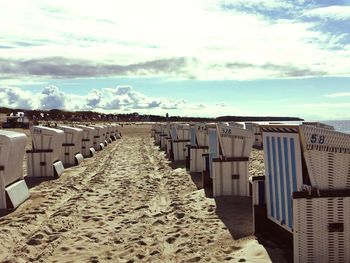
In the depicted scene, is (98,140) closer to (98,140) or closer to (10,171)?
(98,140)

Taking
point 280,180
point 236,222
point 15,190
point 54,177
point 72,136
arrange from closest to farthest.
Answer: point 280,180, point 236,222, point 15,190, point 54,177, point 72,136

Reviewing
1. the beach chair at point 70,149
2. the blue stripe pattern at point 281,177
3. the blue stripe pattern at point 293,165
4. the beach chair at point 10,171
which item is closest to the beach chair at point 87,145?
the beach chair at point 70,149

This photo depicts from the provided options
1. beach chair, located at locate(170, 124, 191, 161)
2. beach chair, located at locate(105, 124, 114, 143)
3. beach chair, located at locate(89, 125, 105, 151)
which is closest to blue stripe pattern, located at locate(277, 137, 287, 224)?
beach chair, located at locate(170, 124, 191, 161)

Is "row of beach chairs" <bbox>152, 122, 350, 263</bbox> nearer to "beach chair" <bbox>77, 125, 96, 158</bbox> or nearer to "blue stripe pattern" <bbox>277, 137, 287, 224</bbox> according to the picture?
"blue stripe pattern" <bbox>277, 137, 287, 224</bbox>

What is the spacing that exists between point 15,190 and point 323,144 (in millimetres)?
7220

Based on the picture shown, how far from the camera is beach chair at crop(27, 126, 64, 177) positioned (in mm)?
14203

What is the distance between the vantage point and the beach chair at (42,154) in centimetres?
1420

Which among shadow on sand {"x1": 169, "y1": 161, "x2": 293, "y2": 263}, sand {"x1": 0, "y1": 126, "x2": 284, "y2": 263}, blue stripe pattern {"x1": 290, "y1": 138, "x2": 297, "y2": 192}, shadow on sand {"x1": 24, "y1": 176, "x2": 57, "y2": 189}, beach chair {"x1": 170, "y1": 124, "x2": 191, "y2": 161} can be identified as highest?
blue stripe pattern {"x1": 290, "y1": 138, "x2": 297, "y2": 192}

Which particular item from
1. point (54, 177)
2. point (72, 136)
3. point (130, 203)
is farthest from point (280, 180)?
point (72, 136)

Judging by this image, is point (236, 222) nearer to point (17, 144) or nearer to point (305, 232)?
point (305, 232)

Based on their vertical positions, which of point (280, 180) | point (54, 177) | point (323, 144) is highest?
point (323, 144)

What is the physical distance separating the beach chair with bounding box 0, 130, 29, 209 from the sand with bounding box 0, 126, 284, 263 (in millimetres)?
266

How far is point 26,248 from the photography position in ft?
21.9

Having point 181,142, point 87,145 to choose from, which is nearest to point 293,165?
point 181,142
